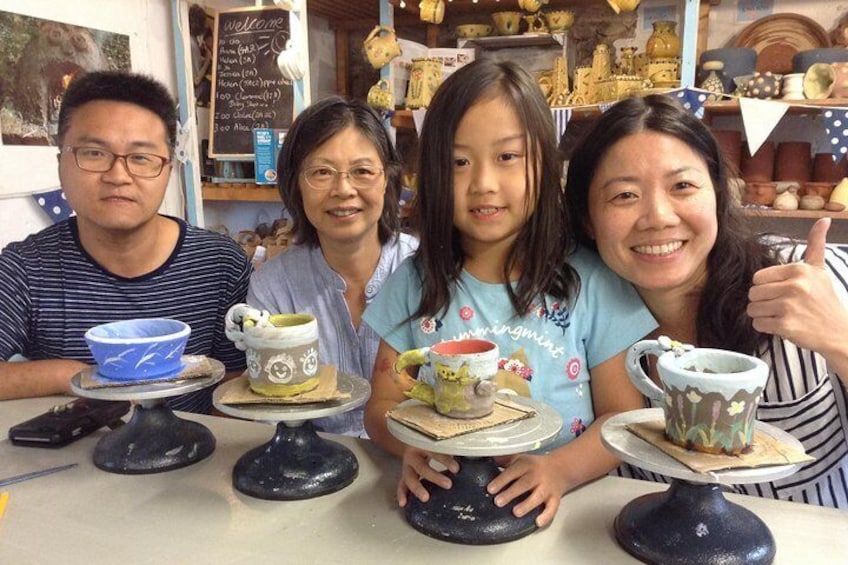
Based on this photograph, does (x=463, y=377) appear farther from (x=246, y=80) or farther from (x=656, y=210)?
(x=246, y=80)

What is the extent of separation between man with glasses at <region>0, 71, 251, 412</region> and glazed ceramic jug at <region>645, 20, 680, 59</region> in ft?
6.19

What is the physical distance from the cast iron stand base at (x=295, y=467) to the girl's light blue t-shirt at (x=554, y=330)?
0.77ft

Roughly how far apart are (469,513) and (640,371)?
29 cm

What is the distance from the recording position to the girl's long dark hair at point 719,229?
3.67 feet

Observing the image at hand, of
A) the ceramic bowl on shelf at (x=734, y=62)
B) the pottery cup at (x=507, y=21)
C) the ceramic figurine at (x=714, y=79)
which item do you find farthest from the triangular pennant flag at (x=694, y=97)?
the pottery cup at (x=507, y=21)

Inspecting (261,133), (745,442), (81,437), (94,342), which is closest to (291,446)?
(94,342)

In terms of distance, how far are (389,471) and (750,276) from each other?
27.6 inches

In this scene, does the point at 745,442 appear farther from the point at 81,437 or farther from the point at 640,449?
the point at 81,437

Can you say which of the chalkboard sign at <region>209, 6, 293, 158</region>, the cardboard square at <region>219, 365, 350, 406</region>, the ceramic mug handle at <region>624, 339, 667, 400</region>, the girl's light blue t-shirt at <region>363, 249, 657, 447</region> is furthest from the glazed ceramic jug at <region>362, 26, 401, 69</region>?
the ceramic mug handle at <region>624, 339, 667, 400</region>

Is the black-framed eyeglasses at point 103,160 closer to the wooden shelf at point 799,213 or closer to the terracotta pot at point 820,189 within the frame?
the wooden shelf at point 799,213

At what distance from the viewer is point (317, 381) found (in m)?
0.97

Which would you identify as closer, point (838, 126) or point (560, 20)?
point (838, 126)

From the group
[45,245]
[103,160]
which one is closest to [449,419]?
[103,160]

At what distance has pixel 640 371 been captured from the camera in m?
0.88
